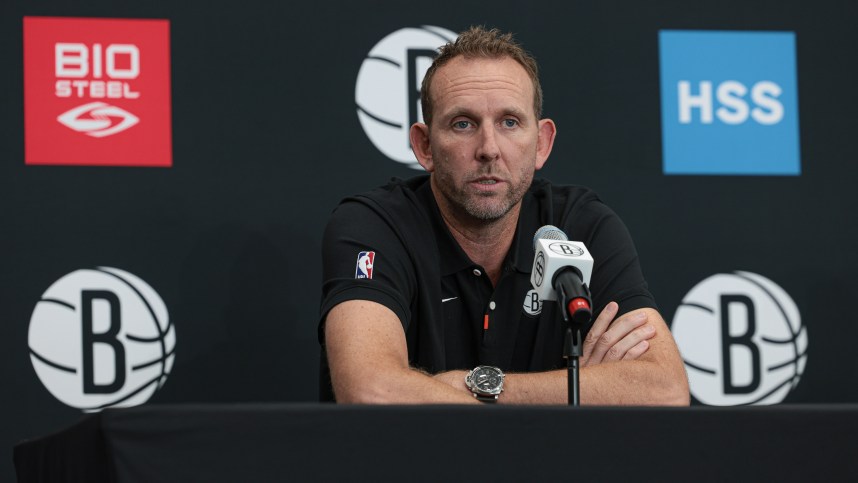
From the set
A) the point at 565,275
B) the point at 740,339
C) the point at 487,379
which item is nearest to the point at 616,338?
the point at 487,379

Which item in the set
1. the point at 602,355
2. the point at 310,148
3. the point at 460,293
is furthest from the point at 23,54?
the point at 602,355

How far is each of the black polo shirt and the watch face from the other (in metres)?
0.26

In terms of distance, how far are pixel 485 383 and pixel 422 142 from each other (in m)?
0.74

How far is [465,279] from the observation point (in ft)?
7.65

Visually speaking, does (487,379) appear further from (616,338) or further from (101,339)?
(101,339)

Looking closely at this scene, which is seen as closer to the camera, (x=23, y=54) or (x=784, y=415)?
(x=784, y=415)

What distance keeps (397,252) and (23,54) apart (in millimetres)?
1231

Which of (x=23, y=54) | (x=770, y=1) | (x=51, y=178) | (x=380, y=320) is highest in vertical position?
(x=770, y=1)

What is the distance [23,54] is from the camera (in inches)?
106

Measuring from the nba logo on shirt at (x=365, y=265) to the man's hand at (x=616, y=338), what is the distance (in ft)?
1.58

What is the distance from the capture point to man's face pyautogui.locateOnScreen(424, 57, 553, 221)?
227cm

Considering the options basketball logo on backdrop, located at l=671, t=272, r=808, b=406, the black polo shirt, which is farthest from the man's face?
basketball logo on backdrop, located at l=671, t=272, r=808, b=406

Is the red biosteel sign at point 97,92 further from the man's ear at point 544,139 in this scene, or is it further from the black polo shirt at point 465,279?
the man's ear at point 544,139

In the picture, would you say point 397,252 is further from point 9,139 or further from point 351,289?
point 9,139
